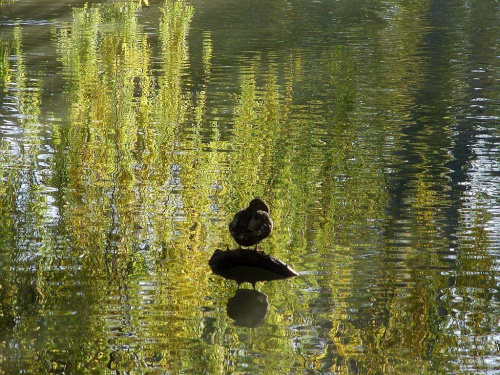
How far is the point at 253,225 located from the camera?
6027 mm

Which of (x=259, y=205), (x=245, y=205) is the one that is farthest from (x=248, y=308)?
(x=245, y=205)

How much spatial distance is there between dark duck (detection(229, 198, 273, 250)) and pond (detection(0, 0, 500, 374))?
35 cm

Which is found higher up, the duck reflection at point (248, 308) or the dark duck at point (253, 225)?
the dark duck at point (253, 225)

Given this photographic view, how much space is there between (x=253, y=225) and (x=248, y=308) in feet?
2.12

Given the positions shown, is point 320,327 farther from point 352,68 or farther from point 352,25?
point 352,25

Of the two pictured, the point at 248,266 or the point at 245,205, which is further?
the point at 245,205

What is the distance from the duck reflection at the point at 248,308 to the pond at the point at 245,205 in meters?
0.02

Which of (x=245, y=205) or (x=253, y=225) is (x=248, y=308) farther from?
(x=245, y=205)

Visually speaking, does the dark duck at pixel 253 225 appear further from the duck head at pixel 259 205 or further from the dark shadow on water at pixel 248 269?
the dark shadow on water at pixel 248 269

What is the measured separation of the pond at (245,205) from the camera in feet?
16.9

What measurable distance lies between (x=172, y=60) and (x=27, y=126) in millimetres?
6790

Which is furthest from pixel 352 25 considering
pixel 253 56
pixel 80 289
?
pixel 80 289

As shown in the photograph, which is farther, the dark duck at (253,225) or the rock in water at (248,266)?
the rock in water at (248,266)

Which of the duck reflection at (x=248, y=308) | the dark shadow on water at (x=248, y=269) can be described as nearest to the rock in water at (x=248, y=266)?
the dark shadow on water at (x=248, y=269)
